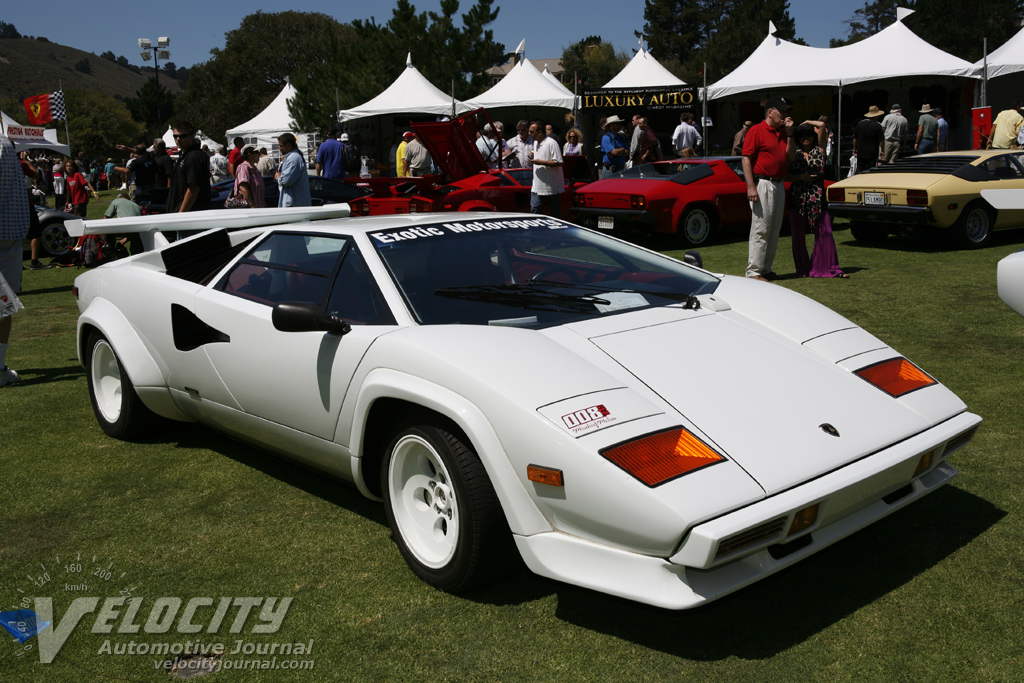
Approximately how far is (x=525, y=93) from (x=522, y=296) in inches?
866

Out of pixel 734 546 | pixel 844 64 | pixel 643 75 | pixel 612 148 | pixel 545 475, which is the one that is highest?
pixel 643 75

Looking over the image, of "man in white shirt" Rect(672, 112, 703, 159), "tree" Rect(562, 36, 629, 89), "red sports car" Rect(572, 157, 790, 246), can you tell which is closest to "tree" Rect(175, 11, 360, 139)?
"tree" Rect(562, 36, 629, 89)

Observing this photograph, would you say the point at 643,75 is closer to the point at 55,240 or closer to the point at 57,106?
the point at 55,240

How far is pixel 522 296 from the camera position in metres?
3.32

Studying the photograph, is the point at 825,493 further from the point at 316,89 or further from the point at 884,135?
the point at 316,89

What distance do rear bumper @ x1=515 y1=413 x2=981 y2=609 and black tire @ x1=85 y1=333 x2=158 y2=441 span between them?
2766mm

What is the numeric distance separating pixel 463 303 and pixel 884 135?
14612 mm

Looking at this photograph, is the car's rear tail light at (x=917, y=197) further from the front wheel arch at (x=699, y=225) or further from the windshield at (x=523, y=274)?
the windshield at (x=523, y=274)

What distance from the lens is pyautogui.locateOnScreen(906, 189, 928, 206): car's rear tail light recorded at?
33.0 feet

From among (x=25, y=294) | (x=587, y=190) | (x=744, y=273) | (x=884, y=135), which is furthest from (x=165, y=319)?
(x=884, y=135)

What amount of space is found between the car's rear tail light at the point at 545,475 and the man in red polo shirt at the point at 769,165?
6213 mm

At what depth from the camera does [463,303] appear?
10.6 ft

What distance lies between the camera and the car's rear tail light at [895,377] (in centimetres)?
306

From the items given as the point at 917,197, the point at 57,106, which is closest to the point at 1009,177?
the point at 917,197
